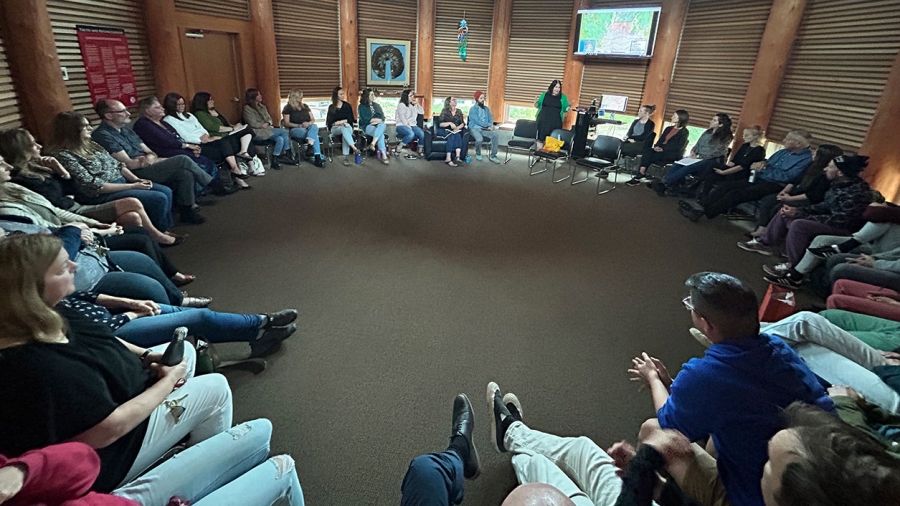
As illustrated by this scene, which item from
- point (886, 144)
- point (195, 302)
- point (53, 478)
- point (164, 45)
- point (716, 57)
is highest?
point (716, 57)

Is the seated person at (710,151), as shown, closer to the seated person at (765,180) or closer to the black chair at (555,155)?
the seated person at (765,180)

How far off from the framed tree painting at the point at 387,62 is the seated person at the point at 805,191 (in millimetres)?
7066

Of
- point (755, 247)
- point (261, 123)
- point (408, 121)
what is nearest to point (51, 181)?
point (261, 123)

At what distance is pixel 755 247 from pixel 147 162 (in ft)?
22.8

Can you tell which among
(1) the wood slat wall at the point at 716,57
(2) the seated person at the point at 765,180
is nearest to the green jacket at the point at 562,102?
(1) the wood slat wall at the point at 716,57

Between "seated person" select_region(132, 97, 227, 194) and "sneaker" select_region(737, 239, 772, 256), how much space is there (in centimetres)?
662

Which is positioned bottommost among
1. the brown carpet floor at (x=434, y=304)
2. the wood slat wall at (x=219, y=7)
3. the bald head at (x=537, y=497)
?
the brown carpet floor at (x=434, y=304)

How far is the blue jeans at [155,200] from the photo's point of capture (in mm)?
3998

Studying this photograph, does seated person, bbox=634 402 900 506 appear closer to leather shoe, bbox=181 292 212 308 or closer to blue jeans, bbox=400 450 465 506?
blue jeans, bbox=400 450 465 506

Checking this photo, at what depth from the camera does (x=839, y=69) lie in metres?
5.57

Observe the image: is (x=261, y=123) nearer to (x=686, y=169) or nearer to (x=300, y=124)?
(x=300, y=124)

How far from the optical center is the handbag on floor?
3.15m

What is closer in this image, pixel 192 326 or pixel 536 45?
pixel 192 326

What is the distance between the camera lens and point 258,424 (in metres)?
1.70
